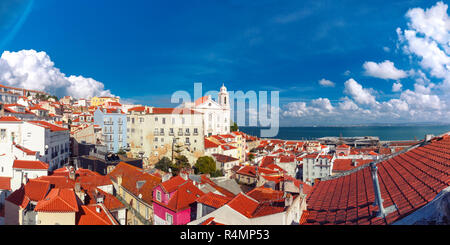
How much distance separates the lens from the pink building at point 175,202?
8430mm

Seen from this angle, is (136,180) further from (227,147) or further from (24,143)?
(227,147)

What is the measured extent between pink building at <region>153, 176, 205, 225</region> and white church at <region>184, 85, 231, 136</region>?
2815 cm

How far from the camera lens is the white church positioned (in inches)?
1547

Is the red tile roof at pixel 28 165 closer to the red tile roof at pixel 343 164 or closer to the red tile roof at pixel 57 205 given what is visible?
the red tile roof at pixel 57 205

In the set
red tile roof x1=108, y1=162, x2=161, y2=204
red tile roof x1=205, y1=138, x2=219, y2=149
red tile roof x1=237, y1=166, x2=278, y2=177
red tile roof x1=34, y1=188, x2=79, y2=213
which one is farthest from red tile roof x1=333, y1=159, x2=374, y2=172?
red tile roof x1=34, y1=188, x2=79, y2=213

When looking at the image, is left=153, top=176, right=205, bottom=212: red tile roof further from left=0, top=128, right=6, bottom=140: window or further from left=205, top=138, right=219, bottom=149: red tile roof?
left=205, top=138, right=219, bottom=149: red tile roof

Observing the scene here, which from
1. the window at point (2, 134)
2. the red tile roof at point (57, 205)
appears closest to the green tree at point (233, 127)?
the window at point (2, 134)

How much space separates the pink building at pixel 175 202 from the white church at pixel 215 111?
92.3 feet

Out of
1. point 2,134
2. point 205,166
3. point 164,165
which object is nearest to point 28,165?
point 2,134

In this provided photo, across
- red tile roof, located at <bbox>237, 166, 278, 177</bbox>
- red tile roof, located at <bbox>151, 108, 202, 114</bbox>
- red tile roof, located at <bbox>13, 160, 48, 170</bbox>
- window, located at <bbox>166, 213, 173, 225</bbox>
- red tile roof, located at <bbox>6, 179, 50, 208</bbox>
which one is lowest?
red tile roof, located at <bbox>237, 166, 278, 177</bbox>

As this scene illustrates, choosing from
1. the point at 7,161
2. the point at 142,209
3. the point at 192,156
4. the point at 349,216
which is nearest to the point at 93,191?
the point at 142,209

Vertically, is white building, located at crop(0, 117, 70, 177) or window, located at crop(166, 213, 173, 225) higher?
white building, located at crop(0, 117, 70, 177)

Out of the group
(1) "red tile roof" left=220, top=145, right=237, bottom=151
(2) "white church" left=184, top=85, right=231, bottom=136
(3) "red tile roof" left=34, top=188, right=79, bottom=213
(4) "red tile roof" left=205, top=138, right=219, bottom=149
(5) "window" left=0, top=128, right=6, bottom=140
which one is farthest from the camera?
(2) "white church" left=184, top=85, right=231, bottom=136
